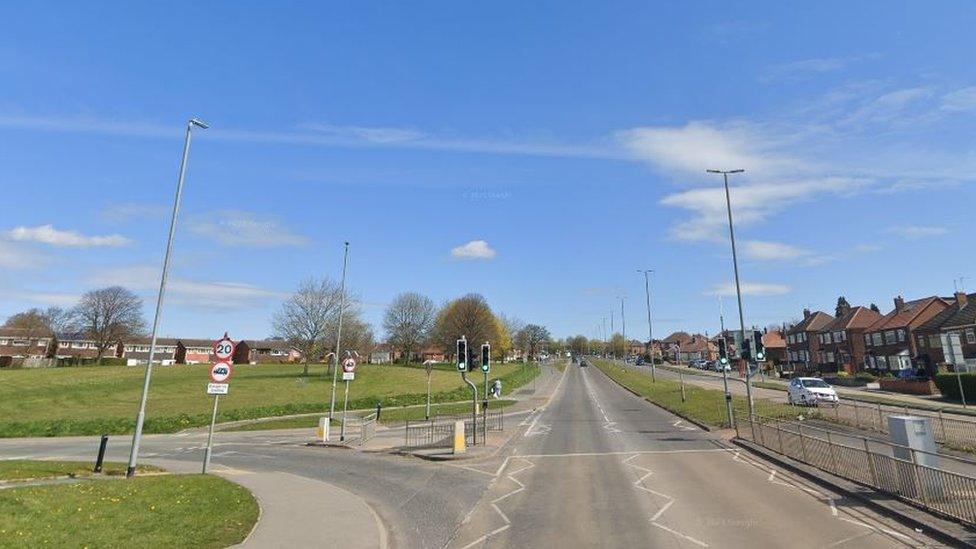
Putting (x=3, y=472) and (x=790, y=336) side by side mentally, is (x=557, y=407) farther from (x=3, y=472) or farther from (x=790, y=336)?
(x=790, y=336)

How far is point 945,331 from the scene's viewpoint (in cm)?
5975

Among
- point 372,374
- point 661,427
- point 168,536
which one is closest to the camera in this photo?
point 168,536

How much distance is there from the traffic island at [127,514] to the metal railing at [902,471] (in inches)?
509

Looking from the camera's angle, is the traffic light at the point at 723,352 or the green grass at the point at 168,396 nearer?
the traffic light at the point at 723,352

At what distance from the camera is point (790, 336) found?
102m

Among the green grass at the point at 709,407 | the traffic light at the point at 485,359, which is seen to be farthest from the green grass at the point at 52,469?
the green grass at the point at 709,407

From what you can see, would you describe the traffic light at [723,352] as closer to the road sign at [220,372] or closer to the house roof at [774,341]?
the road sign at [220,372]

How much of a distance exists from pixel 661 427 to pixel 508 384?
142ft

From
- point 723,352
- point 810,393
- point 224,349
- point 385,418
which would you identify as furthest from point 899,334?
point 224,349

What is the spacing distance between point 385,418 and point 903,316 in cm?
7150

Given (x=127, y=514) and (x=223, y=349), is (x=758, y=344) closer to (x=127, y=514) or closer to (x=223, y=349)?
(x=223, y=349)

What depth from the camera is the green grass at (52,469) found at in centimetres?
1650

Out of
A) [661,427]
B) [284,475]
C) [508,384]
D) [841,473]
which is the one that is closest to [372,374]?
[508,384]

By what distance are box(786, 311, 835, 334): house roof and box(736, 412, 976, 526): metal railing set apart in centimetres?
8575
